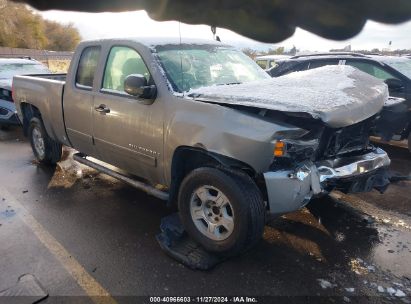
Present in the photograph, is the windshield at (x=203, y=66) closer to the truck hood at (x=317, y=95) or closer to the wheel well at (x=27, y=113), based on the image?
the truck hood at (x=317, y=95)

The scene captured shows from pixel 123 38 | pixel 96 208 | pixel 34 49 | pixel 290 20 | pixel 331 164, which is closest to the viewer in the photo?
pixel 290 20

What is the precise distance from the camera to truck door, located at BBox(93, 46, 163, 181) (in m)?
3.42

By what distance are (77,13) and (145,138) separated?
1.59 m

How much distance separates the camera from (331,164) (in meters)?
3.09

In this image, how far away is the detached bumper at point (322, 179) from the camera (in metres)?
2.70

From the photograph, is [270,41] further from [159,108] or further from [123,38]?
[123,38]

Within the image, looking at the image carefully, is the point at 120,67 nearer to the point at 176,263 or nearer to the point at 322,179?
the point at 176,263

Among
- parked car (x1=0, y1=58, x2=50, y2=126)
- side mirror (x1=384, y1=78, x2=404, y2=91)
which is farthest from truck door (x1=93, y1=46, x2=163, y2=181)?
parked car (x1=0, y1=58, x2=50, y2=126)

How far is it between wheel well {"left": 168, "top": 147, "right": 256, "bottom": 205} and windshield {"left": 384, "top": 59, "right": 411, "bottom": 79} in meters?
5.01

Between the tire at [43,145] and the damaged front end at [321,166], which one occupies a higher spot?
the damaged front end at [321,166]

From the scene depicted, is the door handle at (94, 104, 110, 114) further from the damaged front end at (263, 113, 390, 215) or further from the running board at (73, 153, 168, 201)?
the damaged front end at (263, 113, 390, 215)

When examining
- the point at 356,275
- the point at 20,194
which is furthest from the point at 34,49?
the point at 356,275

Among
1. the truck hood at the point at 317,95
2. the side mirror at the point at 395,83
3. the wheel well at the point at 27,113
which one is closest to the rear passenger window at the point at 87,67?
the truck hood at the point at 317,95

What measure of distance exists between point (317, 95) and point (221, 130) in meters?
0.82
